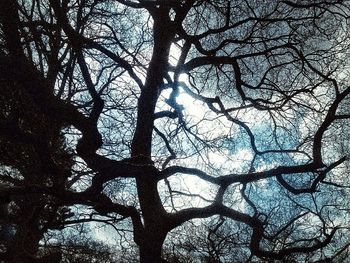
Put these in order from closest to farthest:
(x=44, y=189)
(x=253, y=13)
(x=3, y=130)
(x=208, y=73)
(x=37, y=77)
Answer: (x=37, y=77)
(x=3, y=130)
(x=44, y=189)
(x=253, y=13)
(x=208, y=73)

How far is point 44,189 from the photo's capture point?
5211mm

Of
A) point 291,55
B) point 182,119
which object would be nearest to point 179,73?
point 182,119

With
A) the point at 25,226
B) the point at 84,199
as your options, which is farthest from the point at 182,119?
the point at 25,226

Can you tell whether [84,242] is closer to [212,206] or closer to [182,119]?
[182,119]

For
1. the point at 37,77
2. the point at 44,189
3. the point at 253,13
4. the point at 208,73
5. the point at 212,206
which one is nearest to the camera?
the point at 37,77

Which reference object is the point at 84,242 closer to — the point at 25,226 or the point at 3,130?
the point at 25,226

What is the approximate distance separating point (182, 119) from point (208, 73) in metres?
1.62

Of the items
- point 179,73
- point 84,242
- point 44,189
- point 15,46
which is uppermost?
point 179,73

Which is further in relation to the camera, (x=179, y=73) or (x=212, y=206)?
(x=179, y=73)

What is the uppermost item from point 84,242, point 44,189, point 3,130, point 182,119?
point 182,119

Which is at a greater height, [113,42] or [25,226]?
[113,42]

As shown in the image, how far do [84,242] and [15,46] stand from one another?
30.2ft

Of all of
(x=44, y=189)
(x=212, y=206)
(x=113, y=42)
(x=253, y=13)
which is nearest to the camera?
(x=44, y=189)

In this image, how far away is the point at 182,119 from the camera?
807cm
